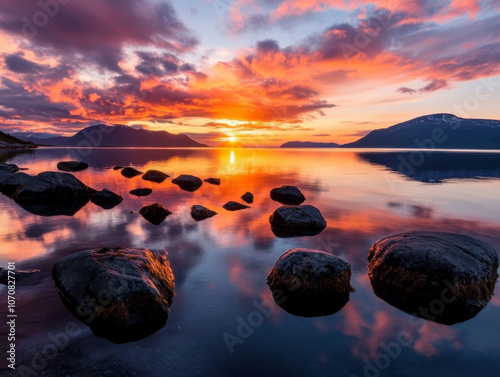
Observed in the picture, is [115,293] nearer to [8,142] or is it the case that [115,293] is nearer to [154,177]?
[154,177]

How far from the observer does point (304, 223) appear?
50.3ft

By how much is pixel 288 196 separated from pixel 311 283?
16.8 metres

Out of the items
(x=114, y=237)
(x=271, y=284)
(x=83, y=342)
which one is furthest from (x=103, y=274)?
(x=114, y=237)

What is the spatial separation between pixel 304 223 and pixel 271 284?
22.3 feet

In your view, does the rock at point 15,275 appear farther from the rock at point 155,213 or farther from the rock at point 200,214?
the rock at point 200,214

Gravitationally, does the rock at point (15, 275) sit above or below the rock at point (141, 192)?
above

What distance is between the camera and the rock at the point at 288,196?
24.5m

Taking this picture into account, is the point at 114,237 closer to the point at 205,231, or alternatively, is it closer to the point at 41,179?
the point at 205,231

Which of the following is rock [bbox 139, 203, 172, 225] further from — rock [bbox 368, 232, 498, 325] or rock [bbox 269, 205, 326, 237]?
rock [bbox 368, 232, 498, 325]

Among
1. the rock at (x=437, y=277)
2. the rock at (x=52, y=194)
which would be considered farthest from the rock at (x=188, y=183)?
the rock at (x=437, y=277)

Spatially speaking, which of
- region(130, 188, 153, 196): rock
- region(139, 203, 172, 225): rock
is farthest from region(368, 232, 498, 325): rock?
region(130, 188, 153, 196): rock

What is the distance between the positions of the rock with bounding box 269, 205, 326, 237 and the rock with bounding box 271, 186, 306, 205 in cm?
805

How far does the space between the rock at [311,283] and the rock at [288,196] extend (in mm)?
15202

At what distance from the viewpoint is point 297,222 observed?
15.3 meters
